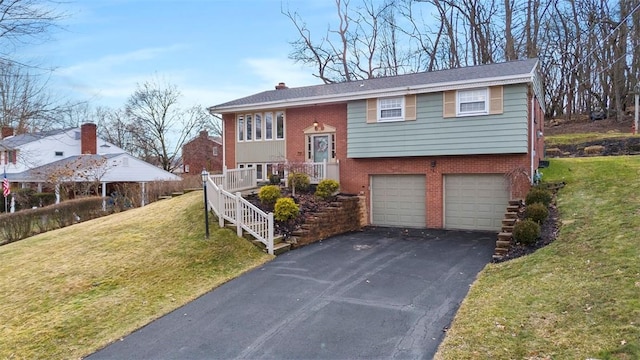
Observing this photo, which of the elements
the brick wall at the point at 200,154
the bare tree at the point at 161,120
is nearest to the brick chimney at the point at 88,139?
the bare tree at the point at 161,120

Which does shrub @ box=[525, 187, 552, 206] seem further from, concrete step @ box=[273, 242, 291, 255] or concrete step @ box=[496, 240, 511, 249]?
concrete step @ box=[273, 242, 291, 255]

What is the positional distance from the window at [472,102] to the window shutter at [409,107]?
4.94ft

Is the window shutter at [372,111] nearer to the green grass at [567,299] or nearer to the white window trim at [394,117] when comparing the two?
the white window trim at [394,117]

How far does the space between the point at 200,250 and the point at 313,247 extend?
3047mm

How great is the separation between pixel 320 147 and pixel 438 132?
5.01 m

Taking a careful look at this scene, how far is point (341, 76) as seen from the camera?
33938mm

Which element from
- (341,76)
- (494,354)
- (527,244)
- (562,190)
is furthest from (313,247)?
(341,76)

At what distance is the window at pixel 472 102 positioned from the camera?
1259cm

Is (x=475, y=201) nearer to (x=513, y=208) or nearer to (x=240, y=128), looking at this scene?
(x=513, y=208)

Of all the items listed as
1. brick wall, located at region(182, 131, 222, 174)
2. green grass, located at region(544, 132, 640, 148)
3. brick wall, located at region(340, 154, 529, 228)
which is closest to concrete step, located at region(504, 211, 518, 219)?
brick wall, located at region(340, 154, 529, 228)

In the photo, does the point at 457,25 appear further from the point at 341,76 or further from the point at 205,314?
the point at 205,314

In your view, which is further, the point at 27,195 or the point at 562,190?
the point at 27,195

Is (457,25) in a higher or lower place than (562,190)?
higher

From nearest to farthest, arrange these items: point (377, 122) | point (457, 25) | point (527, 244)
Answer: point (527, 244) → point (377, 122) → point (457, 25)
